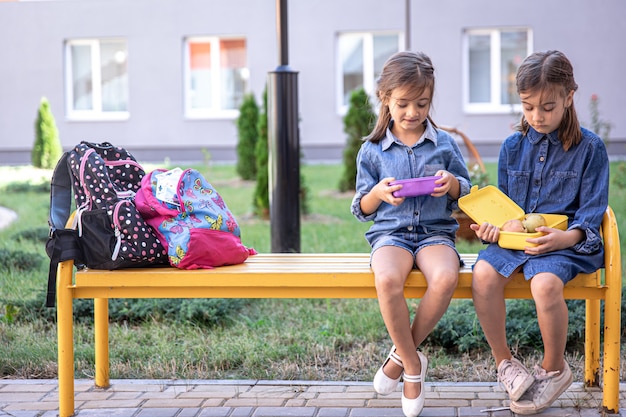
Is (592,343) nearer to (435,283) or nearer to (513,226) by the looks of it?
(513,226)

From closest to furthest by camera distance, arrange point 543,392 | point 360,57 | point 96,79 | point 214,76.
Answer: point 543,392
point 360,57
point 214,76
point 96,79

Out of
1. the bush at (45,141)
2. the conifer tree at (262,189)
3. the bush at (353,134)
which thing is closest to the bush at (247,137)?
the bush at (353,134)

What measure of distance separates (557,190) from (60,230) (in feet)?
6.24

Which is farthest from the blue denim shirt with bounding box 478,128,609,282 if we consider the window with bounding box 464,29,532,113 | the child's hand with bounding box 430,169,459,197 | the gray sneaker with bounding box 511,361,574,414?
the window with bounding box 464,29,532,113

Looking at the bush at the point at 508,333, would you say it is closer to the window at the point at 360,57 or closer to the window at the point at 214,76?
the window at the point at 360,57

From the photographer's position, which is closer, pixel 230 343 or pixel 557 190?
pixel 557 190

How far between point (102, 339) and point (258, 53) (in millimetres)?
14374

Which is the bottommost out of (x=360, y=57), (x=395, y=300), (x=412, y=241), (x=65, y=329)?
(x=65, y=329)

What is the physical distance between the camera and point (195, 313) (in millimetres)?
4617

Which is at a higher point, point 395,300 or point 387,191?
point 387,191

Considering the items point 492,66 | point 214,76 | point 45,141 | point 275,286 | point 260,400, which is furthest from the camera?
point 214,76

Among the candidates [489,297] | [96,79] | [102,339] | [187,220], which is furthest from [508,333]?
[96,79]

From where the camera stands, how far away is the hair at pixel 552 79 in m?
3.11

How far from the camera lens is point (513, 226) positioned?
10.3ft
